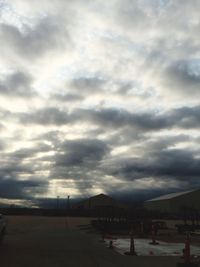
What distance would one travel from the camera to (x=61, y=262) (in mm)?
12891

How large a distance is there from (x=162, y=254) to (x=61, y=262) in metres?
4.74

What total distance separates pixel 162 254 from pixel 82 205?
89216 mm

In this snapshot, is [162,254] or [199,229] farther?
[199,229]

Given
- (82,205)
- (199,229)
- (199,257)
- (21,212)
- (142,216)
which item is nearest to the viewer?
(199,257)

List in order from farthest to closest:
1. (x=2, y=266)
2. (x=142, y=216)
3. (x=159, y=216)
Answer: (x=159, y=216) → (x=142, y=216) → (x=2, y=266)

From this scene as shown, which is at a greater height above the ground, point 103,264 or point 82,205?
point 82,205

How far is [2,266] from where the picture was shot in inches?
472

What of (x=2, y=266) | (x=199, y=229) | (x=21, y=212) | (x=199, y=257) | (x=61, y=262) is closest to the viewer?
(x=2, y=266)

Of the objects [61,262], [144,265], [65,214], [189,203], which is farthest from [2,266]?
[189,203]

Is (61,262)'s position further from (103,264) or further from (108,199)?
(108,199)

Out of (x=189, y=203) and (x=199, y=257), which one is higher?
(x=189, y=203)

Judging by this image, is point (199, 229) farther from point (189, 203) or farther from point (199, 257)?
point (189, 203)

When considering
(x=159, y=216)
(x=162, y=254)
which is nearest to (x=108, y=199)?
(x=159, y=216)

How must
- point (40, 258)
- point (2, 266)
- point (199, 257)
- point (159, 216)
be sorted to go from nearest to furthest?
point (2, 266) → point (40, 258) → point (199, 257) → point (159, 216)
